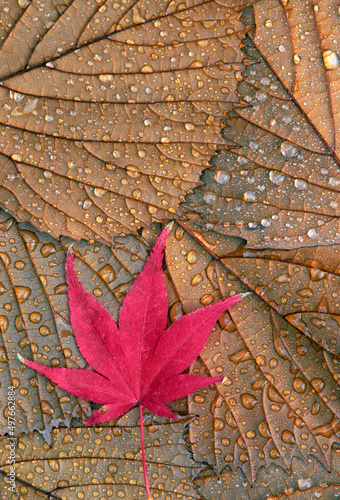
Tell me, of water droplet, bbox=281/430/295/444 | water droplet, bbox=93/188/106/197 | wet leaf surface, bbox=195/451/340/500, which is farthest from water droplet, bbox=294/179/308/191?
wet leaf surface, bbox=195/451/340/500

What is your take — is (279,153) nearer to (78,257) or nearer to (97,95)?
(97,95)

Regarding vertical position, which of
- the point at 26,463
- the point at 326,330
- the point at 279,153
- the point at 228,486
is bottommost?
the point at 228,486

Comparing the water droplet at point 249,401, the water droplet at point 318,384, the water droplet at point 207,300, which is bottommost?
the water droplet at point 249,401

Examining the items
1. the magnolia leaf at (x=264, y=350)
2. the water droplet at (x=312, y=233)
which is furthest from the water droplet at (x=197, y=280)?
the water droplet at (x=312, y=233)

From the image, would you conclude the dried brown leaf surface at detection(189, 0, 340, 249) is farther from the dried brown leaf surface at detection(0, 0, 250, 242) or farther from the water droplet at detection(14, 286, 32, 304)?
the water droplet at detection(14, 286, 32, 304)

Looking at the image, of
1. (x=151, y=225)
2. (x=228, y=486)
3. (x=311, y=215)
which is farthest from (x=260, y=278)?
(x=228, y=486)

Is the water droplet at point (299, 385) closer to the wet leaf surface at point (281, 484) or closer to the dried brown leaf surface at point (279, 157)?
the wet leaf surface at point (281, 484)

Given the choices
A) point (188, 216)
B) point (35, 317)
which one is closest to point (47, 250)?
point (35, 317)
